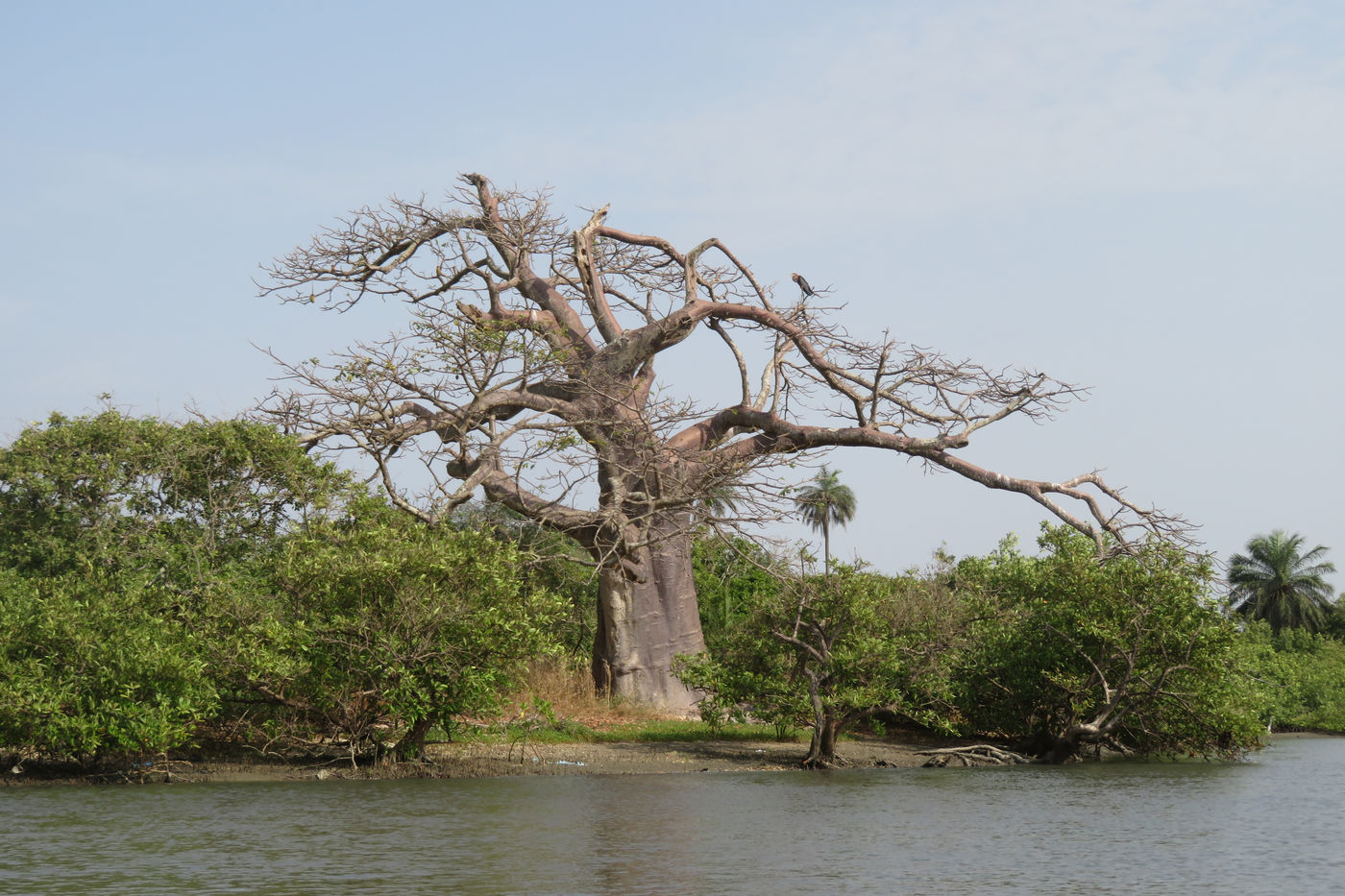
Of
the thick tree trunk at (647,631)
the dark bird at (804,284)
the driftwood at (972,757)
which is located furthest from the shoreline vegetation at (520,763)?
the dark bird at (804,284)

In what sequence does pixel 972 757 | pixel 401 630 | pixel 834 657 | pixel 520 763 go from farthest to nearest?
pixel 972 757
pixel 834 657
pixel 520 763
pixel 401 630

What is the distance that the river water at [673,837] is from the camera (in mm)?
9102

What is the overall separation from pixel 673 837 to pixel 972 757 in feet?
31.2

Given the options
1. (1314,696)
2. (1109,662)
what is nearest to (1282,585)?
(1314,696)

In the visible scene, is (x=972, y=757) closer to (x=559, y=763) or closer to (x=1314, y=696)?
(x=559, y=763)

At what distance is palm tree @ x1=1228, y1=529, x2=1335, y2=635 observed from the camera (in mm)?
54844

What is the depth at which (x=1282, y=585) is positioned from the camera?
55.6m

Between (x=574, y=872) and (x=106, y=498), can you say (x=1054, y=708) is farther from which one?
(x=106, y=498)

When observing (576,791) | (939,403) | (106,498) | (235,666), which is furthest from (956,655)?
(106,498)

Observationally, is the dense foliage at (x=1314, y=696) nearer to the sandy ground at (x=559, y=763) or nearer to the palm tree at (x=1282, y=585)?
the palm tree at (x=1282, y=585)

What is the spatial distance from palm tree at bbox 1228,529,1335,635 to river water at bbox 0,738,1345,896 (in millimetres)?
42705

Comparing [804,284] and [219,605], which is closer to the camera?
[219,605]

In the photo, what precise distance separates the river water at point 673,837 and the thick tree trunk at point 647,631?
18.1 ft

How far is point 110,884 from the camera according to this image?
8680 mm
